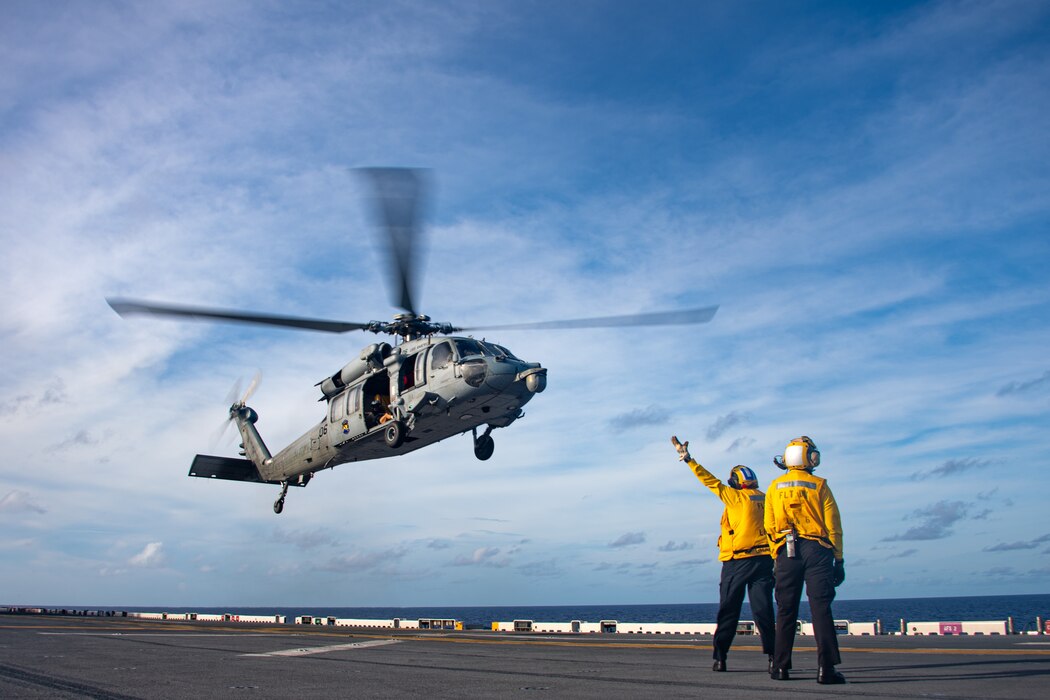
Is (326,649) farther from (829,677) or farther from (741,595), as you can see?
(829,677)

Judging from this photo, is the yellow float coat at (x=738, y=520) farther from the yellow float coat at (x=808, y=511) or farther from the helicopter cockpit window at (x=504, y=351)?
the helicopter cockpit window at (x=504, y=351)

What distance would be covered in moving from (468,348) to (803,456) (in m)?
14.7

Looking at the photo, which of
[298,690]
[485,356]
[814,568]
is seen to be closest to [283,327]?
[485,356]

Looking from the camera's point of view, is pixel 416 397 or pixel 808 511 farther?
pixel 416 397

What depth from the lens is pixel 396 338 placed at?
26281 mm

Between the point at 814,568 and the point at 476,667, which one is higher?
the point at 814,568

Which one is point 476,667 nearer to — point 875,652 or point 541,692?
point 541,692

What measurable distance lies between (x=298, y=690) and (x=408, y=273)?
54.0 ft

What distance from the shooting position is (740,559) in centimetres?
1108

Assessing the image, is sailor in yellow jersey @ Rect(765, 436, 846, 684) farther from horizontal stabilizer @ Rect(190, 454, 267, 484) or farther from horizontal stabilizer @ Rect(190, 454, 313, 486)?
horizontal stabilizer @ Rect(190, 454, 267, 484)

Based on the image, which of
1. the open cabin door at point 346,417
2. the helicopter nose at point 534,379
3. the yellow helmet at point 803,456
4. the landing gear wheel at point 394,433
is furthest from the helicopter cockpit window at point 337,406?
the yellow helmet at point 803,456

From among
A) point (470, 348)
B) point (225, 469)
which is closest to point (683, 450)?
point (470, 348)

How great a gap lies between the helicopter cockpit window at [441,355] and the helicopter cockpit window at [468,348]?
0.97ft

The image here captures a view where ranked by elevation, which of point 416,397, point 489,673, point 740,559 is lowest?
point 489,673
